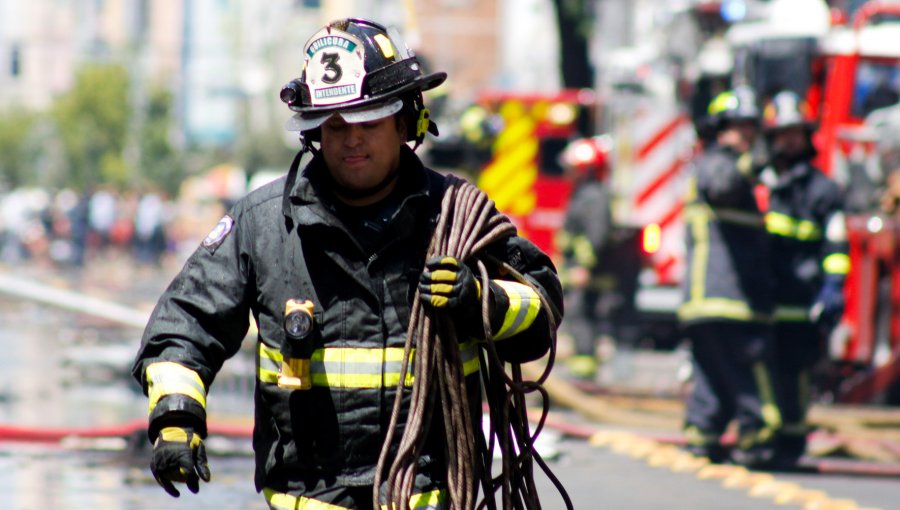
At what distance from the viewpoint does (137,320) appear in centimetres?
1352

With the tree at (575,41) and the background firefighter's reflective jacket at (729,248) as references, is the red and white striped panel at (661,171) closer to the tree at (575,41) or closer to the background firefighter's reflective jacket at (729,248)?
the background firefighter's reflective jacket at (729,248)

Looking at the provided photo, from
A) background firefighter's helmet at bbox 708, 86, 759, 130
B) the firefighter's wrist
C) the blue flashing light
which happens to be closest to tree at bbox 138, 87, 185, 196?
the blue flashing light

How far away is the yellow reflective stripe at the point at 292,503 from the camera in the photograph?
3.92 m

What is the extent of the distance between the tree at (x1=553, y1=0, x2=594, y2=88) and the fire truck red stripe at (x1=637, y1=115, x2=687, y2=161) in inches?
327

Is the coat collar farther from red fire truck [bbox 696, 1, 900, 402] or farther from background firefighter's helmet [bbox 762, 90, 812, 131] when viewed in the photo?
red fire truck [bbox 696, 1, 900, 402]

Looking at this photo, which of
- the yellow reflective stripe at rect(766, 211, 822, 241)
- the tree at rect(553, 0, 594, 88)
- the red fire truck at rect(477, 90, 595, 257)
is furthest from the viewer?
the tree at rect(553, 0, 594, 88)

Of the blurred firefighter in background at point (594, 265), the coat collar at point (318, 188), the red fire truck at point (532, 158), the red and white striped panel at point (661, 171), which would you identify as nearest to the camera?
the coat collar at point (318, 188)

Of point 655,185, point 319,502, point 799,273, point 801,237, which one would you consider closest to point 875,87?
point 801,237

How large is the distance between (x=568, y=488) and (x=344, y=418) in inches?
176

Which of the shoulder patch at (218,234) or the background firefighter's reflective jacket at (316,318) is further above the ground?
the shoulder patch at (218,234)

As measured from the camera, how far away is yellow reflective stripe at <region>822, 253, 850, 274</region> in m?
9.44

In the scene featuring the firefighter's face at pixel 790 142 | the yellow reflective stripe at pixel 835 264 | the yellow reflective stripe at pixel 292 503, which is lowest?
the yellow reflective stripe at pixel 835 264

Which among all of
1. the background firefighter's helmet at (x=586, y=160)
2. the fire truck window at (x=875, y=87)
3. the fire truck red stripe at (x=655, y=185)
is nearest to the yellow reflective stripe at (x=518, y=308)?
the fire truck window at (x=875, y=87)

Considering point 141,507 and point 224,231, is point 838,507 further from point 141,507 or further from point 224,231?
point 224,231
